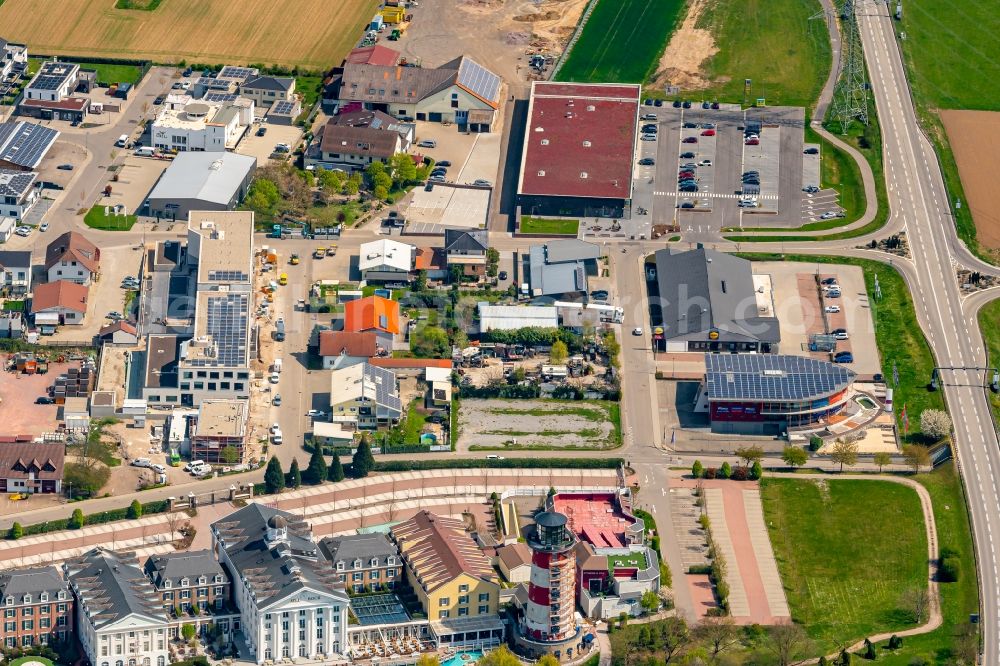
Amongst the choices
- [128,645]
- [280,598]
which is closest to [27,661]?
→ [128,645]

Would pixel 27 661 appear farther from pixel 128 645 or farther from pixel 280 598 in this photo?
pixel 280 598
